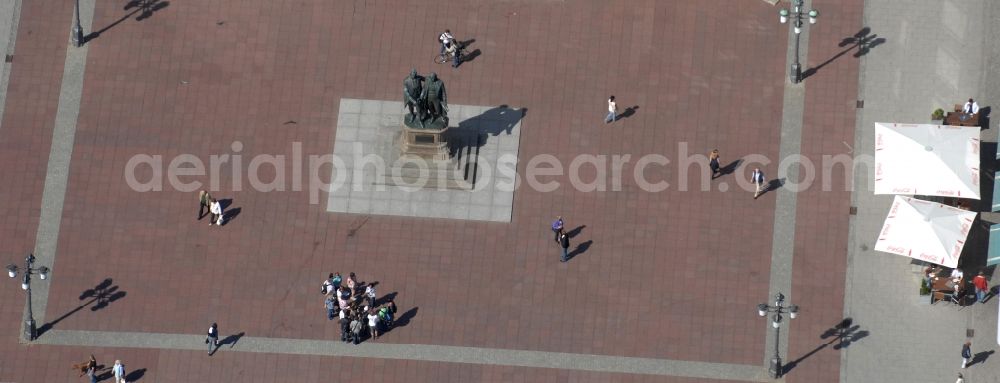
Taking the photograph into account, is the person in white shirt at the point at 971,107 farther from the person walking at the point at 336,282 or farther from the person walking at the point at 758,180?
the person walking at the point at 336,282

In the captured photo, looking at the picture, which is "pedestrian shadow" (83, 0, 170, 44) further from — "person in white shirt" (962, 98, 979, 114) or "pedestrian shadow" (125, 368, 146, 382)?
"person in white shirt" (962, 98, 979, 114)

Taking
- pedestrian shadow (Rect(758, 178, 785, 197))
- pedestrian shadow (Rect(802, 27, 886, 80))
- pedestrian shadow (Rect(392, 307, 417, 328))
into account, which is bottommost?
pedestrian shadow (Rect(392, 307, 417, 328))

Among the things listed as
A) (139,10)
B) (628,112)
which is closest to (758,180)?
(628,112)

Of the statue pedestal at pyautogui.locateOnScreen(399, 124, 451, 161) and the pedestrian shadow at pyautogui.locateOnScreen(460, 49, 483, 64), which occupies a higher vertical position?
the pedestrian shadow at pyautogui.locateOnScreen(460, 49, 483, 64)

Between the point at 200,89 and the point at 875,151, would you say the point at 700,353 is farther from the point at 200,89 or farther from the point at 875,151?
the point at 200,89

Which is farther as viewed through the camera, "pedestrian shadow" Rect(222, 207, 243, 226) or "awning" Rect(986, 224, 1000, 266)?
"pedestrian shadow" Rect(222, 207, 243, 226)

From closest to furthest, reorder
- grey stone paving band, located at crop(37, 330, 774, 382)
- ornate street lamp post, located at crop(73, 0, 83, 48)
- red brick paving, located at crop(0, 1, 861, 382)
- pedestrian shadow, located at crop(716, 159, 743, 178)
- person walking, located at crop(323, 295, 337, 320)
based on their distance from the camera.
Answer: grey stone paving band, located at crop(37, 330, 774, 382), person walking, located at crop(323, 295, 337, 320), red brick paving, located at crop(0, 1, 861, 382), pedestrian shadow, located at crop(716, 159, 743, 178), ornate street lamp post, located at crop(73, 0, 83, 48)

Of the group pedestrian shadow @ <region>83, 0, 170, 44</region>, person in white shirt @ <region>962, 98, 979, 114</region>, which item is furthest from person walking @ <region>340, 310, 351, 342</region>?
person in white shirt @ <region>962, 98, 979, 114</region>
